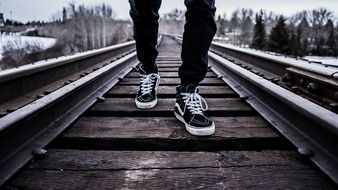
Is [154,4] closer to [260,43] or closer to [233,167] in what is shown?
[233,167]

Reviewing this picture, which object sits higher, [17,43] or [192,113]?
[17,43]

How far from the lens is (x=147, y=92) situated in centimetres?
231

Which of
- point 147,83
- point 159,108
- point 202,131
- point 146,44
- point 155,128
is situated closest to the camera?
point 202,131

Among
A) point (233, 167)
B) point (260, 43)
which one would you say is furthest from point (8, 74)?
point (260, 43)

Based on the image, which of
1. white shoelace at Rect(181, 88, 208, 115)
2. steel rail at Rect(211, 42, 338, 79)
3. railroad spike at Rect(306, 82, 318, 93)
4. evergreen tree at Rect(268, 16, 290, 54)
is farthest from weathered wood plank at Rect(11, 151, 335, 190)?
evergreen tree at Rect(268, 16, 290, 54)

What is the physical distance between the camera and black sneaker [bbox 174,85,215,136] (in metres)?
1.69

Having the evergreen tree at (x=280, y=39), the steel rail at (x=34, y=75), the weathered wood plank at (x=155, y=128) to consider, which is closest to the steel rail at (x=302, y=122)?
the weathered wood plank at (x=155, y=128)

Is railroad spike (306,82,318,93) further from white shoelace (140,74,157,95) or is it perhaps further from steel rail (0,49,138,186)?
steel rail (0,49,138,186)

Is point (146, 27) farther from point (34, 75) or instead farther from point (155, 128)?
point (34, 75)

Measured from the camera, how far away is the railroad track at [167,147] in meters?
1.24

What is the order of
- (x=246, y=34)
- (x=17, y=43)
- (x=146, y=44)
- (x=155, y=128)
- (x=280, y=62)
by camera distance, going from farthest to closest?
(x=246, y=34)
(x=17, y=43)
(x=280, y=62)
(x=146, y=44)
(x=155, y=128)

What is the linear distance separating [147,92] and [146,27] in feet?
1.98

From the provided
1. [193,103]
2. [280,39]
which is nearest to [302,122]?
[193,103]

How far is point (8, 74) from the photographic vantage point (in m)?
2.25
